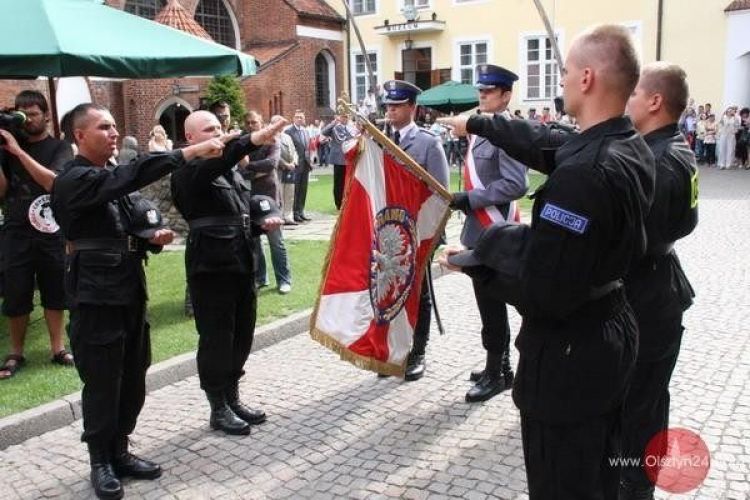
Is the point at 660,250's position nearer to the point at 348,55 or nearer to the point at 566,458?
the point at 566,458

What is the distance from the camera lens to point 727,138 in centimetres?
2248

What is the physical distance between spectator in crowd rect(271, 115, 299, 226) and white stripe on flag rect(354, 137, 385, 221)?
24.0ft

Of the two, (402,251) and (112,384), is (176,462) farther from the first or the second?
(402,251)

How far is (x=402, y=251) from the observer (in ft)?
15.3

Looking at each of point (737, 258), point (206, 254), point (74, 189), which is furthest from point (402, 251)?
point (737, 258)

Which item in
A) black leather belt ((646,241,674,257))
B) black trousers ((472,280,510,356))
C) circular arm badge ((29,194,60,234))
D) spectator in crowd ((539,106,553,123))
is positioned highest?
spectator in crowd ((539,106,553,123))

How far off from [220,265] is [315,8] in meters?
28.8

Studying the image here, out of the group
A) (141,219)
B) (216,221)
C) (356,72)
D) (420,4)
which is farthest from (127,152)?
(356,72)

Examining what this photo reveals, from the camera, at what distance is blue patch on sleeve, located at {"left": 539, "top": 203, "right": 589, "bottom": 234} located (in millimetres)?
Result: 2105

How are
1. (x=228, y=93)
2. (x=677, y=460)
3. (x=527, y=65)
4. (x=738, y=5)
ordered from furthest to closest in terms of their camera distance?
(x=527, y=65), (x=738, y=5), (x=228, y=93), (x=677, y=460)

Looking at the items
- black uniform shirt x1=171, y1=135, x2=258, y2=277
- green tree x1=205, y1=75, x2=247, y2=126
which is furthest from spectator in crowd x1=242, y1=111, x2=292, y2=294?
green tree x1=205, y1=75, x2=247, y2=126

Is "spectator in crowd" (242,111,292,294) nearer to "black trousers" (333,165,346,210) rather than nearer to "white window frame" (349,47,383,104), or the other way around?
"black trousers" (333,165,346,210)

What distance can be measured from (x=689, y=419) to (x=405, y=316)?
1.94 metres

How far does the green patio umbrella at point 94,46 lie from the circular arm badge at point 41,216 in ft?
3.54
